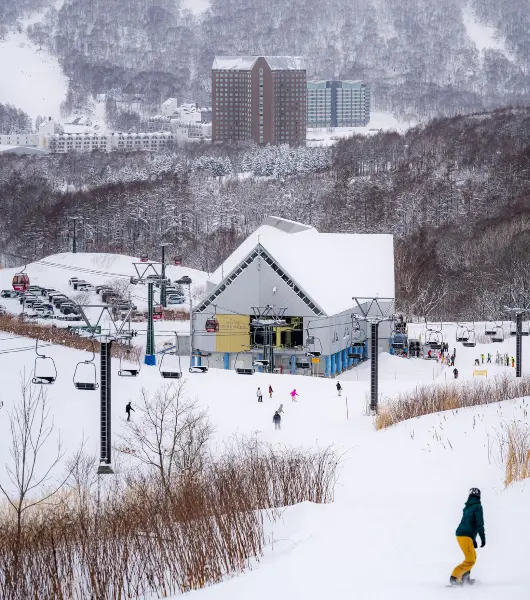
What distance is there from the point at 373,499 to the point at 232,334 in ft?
94.9

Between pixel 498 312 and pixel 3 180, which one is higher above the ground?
pixel 3 180

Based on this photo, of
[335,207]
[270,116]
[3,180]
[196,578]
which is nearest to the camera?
[196,578]

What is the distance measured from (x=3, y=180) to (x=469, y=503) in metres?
125

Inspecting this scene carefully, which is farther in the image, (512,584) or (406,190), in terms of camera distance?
(406,190)

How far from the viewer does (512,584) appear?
41.9ft

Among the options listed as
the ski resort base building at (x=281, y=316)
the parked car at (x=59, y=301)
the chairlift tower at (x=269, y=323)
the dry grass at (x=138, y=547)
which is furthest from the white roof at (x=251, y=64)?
the dry grass at (x=138, y=547)

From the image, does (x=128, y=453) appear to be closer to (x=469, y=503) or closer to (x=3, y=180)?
(x=469, y=503)

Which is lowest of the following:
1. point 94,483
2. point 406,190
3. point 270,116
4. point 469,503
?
point 94,483

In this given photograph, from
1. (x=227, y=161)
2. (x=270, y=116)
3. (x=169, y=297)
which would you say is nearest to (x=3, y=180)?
(x=227, y=161)

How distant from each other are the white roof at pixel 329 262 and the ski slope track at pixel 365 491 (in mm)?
11186

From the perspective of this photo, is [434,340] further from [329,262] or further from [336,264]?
[336,264]

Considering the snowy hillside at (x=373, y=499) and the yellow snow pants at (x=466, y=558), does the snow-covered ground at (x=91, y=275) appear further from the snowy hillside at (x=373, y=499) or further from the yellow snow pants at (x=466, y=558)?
the yellow snow pants at (x=466, y=558)

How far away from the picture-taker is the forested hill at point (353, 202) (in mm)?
72250

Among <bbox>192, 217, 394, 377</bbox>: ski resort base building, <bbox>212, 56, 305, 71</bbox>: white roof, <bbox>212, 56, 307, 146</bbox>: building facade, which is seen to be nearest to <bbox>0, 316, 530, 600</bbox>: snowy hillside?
<bbox>192, 217, 394, 377</bbox>: ski resort base building
